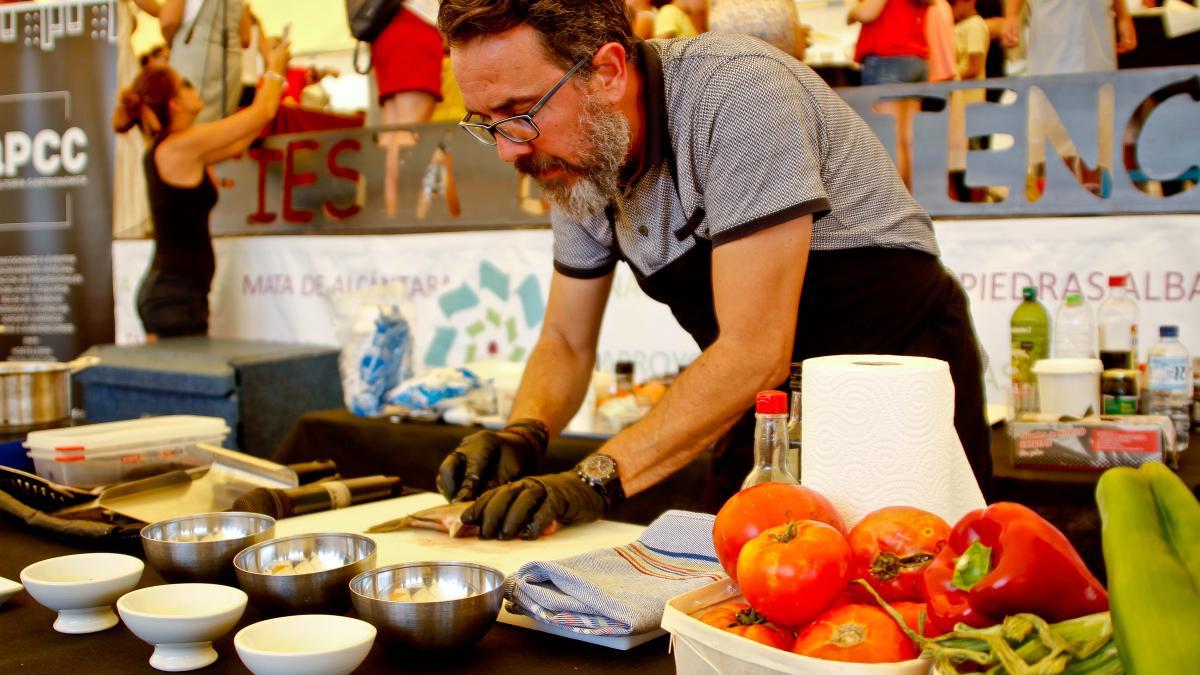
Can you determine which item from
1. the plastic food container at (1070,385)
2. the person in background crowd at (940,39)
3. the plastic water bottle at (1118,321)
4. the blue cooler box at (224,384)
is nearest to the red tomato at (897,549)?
the plastic food container at (1070,385)

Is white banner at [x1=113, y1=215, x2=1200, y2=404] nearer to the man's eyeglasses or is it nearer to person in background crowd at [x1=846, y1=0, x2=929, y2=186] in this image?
person in background crowd at [x1=846, y1=0, x2=929, y2=186]

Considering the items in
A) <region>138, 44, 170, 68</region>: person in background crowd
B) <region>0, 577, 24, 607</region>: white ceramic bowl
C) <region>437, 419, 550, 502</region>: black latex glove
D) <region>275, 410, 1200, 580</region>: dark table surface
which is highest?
<region>138, 44, 170, 68</region>: person in background crowd

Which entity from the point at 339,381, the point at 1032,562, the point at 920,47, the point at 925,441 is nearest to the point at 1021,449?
the point at 925,441

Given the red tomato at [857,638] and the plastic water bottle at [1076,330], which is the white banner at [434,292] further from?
the red tomato at [857,638]

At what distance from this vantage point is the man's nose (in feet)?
5.29

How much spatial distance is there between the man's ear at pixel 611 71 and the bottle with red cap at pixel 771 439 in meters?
0.69

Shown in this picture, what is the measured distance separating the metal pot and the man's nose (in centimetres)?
111

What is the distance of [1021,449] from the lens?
219 centimetres

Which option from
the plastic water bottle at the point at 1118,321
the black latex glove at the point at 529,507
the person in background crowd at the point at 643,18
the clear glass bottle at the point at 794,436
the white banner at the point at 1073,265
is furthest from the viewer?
the person in background crowd at the point at 643,18

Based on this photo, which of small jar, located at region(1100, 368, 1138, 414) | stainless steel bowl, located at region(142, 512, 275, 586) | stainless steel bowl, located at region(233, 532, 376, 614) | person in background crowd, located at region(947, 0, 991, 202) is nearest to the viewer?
stainless steel bowl, located at region(233, 532, 376, 614)

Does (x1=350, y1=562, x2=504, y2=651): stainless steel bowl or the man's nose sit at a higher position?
the man's nose

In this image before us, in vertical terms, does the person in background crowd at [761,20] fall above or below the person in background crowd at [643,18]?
below

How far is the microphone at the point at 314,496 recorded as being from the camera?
151 centimetres

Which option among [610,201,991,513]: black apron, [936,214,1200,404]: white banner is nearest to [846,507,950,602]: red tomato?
[610,201,991,513]: black apron
